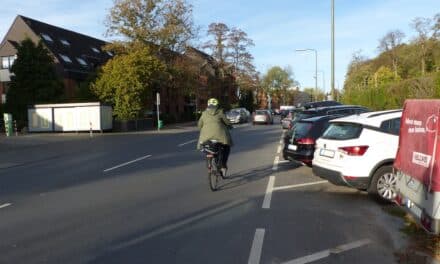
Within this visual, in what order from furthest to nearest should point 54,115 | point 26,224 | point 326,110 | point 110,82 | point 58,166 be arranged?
point 110,82 → point 54,115 → point 326,110 → point 58,166 → point 26,224

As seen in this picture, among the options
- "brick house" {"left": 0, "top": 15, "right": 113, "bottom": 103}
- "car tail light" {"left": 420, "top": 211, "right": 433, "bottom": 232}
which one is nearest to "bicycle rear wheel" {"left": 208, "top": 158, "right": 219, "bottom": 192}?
"car tail light" {"left": 420, "top": 211, "right": 433, "bottom": 232}

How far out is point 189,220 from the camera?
24.3ft

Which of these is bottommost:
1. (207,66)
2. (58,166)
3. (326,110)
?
(58,166)

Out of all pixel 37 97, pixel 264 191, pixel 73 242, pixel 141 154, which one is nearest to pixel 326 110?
→ pixel 141 154

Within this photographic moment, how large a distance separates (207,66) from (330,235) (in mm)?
63469

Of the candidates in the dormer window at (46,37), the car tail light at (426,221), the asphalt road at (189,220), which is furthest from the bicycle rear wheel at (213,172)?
the dormer window at (46,37)

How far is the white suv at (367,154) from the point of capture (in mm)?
8578

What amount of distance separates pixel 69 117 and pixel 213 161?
29.9 meters

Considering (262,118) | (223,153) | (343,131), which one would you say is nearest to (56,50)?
(262,118)

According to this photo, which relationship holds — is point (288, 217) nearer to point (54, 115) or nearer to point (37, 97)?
point (54, 115)

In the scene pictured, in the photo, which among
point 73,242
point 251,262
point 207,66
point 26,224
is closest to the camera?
point 251,262

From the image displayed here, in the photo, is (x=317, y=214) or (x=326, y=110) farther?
(x=326, y=110)

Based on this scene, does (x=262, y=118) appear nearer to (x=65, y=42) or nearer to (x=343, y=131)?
(x=65, y=42)

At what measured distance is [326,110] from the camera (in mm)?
17219
